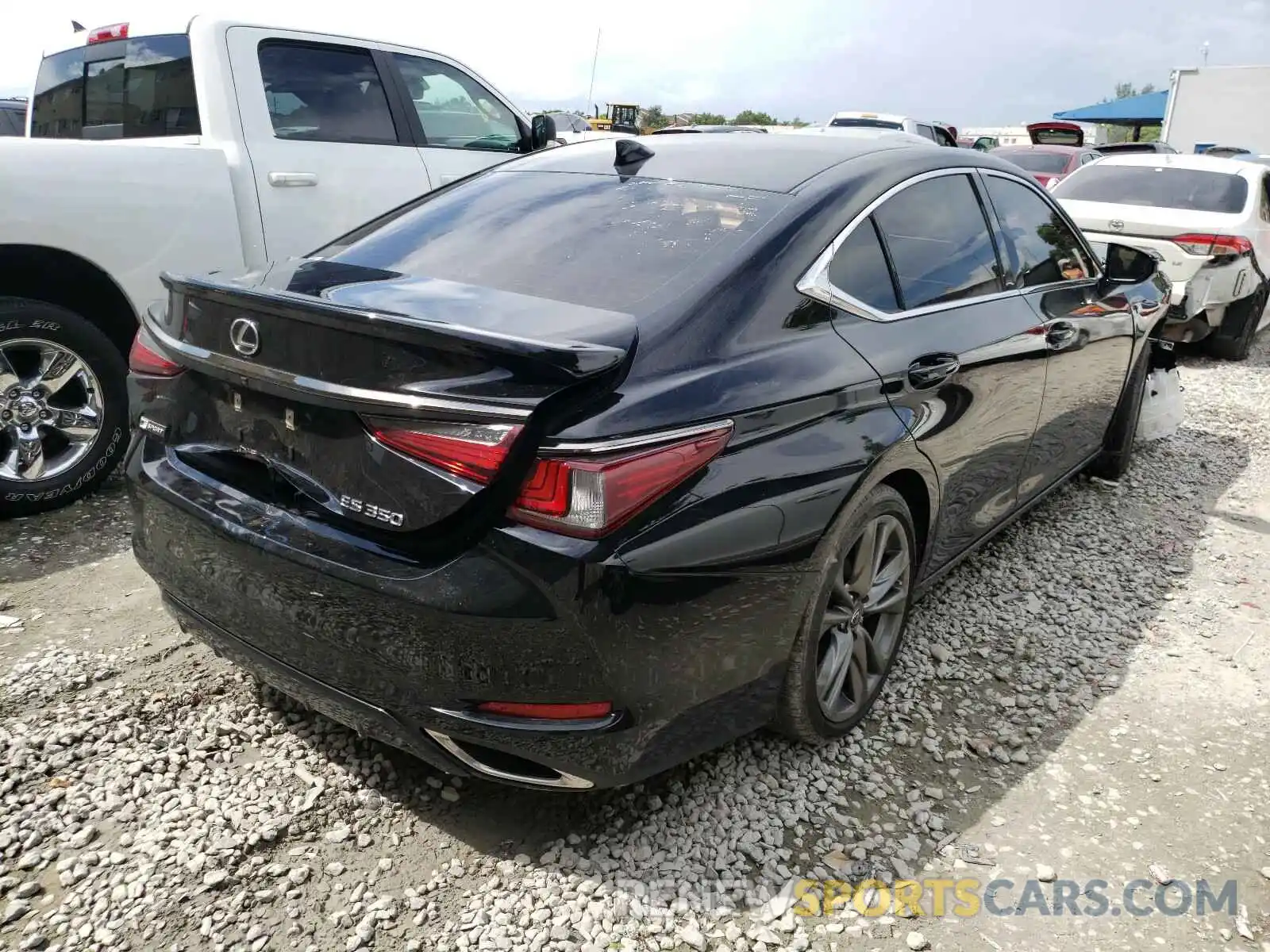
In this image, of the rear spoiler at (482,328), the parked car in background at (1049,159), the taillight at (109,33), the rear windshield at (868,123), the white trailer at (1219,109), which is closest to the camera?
the rear spoiler at (482,328)

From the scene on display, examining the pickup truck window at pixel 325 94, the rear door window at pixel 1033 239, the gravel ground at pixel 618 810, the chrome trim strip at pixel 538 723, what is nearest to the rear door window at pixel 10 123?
the pickup truck window at pixel 325 94

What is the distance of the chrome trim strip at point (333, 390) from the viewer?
189 cm

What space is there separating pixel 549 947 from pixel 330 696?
72 cm

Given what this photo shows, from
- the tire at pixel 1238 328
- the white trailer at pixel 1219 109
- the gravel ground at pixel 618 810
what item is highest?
the white trailer at pixel 1219 109

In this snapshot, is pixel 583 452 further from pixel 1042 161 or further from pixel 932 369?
pixel 1042 161

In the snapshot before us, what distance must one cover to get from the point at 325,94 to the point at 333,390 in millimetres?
3541

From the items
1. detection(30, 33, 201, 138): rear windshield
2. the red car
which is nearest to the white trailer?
the red car

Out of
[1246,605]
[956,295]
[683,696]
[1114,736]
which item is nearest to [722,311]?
[683,696]

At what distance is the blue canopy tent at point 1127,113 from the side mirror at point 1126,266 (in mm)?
40756

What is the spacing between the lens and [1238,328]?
8.49m

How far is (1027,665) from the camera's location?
3393 mm

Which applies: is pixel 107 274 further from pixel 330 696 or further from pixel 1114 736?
pixel 1114 736

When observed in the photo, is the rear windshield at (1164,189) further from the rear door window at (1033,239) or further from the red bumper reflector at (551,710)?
the red bumper reflector at (551,710)

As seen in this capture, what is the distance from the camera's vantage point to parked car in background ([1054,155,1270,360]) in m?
7.78
